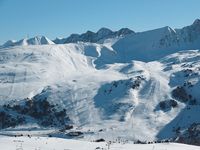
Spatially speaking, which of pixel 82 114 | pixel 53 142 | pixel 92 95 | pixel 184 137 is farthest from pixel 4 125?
pixel 53 142

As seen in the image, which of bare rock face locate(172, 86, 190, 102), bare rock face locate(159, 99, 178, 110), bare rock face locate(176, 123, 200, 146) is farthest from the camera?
bare rock face locate(172, 86, 190, 102)

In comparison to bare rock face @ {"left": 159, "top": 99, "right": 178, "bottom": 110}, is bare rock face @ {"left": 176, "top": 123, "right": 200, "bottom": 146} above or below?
below

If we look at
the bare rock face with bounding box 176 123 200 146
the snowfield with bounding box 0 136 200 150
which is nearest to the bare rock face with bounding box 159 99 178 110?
the bare rock face with bounding box 176 123 200 146

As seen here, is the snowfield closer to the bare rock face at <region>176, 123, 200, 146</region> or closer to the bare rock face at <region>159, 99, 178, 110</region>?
the bare rock face at <region>176, 123, 200, 146</region>

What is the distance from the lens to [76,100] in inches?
7510

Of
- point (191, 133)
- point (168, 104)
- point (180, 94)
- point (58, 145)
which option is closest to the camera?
point (58, 145)

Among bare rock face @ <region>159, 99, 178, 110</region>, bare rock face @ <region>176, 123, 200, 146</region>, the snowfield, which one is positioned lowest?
bare rock face @ <region>176, 123, 200, 146</region>

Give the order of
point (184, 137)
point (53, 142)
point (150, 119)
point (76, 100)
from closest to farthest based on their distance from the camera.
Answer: point (53, 142), point (184, 137), point (150, 119), point (76, 100)

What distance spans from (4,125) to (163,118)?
56.4 meters

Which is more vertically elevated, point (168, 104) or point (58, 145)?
point (58, 145)

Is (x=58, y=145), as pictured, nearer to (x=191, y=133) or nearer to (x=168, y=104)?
(x=191, y=133)

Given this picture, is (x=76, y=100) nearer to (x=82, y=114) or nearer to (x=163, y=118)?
(x=82, y=114)

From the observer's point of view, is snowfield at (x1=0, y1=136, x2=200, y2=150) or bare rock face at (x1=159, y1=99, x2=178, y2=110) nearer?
snowfield at (x1=0, y1=136, x2=200, y2=150)

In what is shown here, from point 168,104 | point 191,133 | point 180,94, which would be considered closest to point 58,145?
point 191,133
